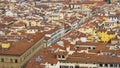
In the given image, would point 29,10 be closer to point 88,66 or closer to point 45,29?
point 45,29

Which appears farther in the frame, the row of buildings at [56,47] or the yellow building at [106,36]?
the yellow building at [106,36]

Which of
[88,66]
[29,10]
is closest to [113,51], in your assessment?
[88,66]

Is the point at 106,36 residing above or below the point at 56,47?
below

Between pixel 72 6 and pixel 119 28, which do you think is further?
pixel 72 6

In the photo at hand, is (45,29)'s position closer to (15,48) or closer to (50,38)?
(50,38)

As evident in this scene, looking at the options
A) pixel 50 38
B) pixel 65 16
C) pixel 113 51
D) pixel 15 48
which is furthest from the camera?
pixel 65 16

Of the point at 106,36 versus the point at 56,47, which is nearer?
the point at 56,47

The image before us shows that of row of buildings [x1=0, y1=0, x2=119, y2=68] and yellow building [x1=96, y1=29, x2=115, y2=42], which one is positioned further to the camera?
yellow building [x1=96, y1=29, x2=115, y2=42]

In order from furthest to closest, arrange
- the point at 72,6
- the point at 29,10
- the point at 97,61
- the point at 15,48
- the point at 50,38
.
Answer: the point at 72,6, the point at 29,10, the point at 50,38, the point at 15,48, the point at 97,61

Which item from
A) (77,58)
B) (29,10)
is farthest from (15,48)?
(29,10)
